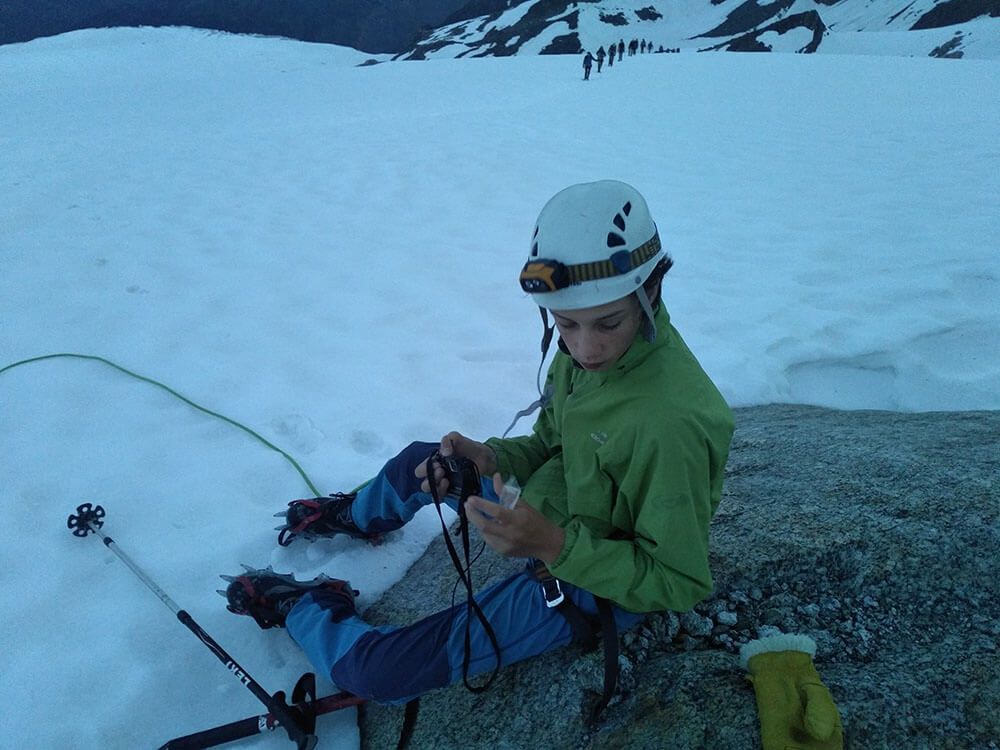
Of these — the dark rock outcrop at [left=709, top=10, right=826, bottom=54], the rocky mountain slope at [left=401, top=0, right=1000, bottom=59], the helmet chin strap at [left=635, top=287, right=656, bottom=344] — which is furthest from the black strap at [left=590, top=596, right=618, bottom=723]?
the dark rock outcrop at [left=709, top=10, right=826, bottom=54]

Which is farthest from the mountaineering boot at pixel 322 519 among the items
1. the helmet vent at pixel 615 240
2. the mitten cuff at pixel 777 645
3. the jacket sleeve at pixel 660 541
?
the helmet vent at pixel 615 240

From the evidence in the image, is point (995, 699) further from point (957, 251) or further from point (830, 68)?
point (830, 68)

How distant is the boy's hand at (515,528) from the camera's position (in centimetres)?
164

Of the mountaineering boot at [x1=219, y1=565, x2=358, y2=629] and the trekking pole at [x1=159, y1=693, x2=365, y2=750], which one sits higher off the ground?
the mountaineering boot at [x1=219, y1=565, x2=358, y2=629]

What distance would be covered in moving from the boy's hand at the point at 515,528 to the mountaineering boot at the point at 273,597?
4.12ft

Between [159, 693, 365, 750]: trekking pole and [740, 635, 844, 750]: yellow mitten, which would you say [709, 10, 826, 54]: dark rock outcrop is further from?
[159, 693, 365, 750]: trekking pole

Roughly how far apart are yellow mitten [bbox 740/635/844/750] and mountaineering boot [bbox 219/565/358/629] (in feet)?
5.50

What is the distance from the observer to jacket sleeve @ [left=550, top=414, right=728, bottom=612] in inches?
65.9

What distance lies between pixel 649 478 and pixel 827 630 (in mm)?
948

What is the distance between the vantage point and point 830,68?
20609mm

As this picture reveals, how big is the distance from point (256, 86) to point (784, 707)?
82.2ft

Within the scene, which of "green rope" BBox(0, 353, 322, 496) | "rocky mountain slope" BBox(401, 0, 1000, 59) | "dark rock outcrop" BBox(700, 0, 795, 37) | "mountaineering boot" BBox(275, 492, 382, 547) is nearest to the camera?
"mountaineering boot" BBox(275, 492, 382, 547)

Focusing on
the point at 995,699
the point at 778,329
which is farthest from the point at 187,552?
the point at 778,329

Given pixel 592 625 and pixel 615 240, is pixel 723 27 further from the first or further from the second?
pixel 592 625
